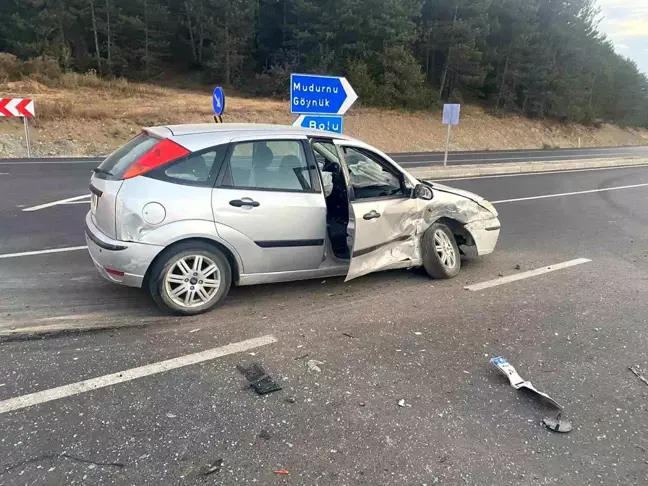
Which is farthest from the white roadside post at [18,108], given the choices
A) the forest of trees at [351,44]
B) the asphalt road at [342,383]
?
the forest of trees at [351,44]

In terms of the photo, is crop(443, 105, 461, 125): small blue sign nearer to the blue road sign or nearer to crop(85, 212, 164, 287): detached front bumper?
the blue road sign

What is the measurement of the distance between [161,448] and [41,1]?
42916 millimetres

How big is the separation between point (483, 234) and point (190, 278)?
11.4ft

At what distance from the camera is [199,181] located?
4418mm

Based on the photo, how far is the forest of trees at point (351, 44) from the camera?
1492 inches

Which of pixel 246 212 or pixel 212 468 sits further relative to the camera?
pixel 246 212

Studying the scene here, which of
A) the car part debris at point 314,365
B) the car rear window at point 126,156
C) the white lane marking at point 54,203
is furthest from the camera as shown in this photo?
the white lane marking at point 54,203

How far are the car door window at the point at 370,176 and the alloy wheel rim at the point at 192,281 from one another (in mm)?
1661

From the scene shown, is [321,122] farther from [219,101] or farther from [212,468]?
[212,468]

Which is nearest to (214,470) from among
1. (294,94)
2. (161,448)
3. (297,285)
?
(161,448)

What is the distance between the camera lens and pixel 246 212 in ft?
14.9

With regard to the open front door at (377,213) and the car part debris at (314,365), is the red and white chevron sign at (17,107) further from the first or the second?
the car part debris at (314,365)

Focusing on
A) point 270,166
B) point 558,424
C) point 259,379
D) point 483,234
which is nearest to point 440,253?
point 483,234

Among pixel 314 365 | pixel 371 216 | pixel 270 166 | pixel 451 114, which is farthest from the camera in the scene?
pixel 451 114
